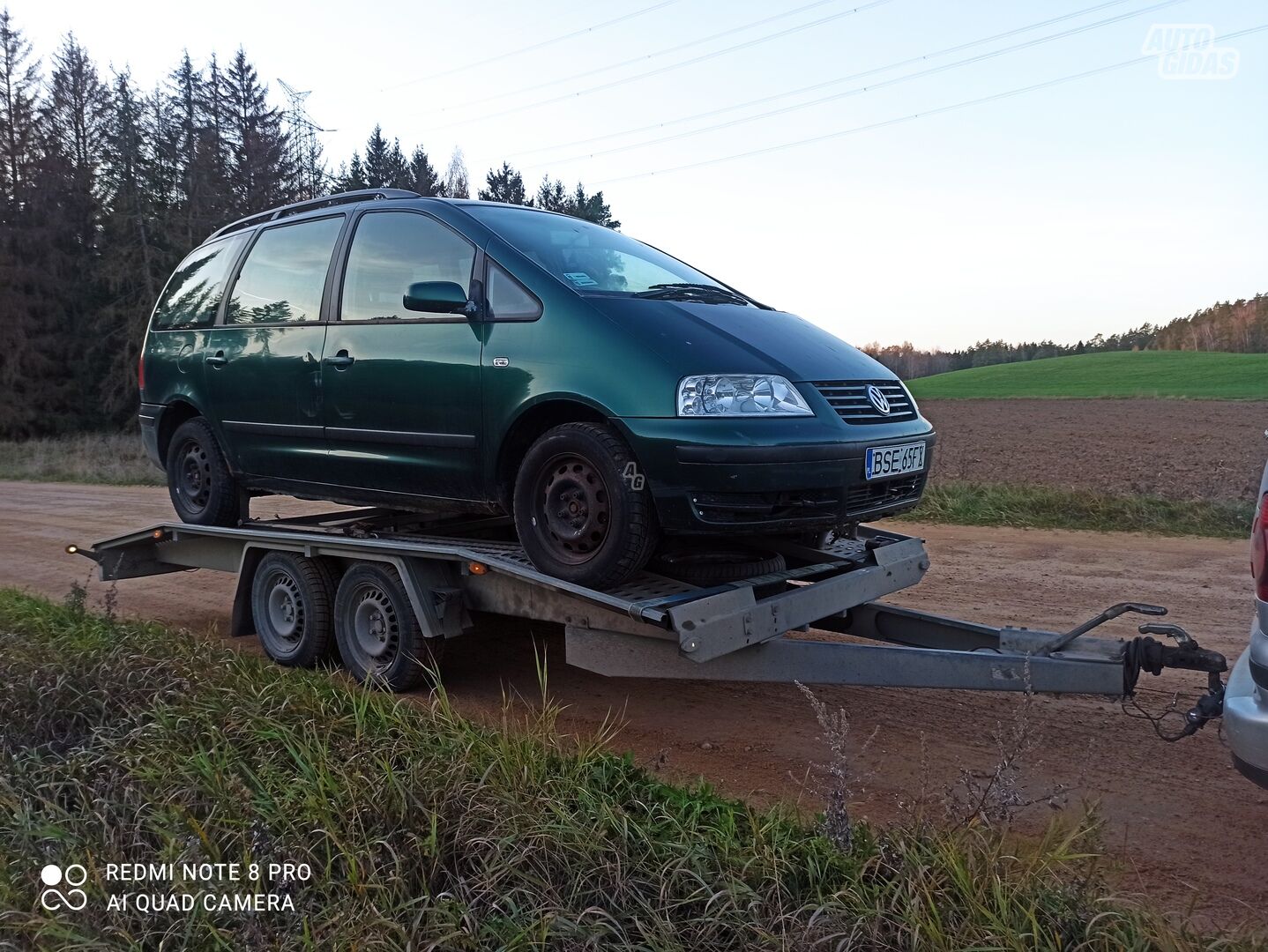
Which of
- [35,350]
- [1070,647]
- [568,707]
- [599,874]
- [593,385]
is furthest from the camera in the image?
[35,350]

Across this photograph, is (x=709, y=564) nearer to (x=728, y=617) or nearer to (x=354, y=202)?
(x=728, y=617)

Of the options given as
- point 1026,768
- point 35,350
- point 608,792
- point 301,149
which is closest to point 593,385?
point 608,792

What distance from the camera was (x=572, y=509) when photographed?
13.1ft

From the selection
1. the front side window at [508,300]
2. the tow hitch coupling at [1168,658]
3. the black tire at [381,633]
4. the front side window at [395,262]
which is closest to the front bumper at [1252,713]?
the tow hitch coupling at [1168,658]

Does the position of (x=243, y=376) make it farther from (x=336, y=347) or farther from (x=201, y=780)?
(x=201, y=780)

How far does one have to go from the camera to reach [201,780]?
328 cm

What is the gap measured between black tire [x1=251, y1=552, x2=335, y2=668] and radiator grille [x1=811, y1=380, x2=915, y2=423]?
2.80 m

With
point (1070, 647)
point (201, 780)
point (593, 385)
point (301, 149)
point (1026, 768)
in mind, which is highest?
point (301, 149)

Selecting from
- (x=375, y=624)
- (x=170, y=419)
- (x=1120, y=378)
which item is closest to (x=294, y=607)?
(x=375, y=624)

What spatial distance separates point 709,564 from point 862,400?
0.96 m

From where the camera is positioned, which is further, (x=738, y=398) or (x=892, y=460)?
(x=892, y=460)

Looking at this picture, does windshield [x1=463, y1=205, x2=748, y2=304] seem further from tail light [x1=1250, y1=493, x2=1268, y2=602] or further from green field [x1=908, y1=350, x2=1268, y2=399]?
green field [x1=908, y1=350, x2=1268, y2=399]

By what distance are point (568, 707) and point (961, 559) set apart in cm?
426

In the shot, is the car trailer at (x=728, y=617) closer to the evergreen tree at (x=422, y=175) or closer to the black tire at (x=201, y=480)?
the black tire at (x=201, y=480)
